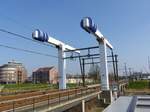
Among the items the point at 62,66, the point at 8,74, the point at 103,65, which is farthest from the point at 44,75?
the point at 103,65

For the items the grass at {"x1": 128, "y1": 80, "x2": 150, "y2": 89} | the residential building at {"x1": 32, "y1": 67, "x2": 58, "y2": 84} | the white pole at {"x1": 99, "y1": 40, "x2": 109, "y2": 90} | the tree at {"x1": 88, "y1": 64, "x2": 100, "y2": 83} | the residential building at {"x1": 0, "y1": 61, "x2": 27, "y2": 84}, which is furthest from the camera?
the residential building at {"x1": 32, "y1": 67, "x2": 58, "y2": 84}

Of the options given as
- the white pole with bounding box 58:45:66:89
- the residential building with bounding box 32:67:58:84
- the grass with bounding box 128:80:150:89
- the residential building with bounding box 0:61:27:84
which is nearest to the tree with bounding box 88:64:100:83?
the grass with bounding box 128:80:150:89

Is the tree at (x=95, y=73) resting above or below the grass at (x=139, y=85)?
above

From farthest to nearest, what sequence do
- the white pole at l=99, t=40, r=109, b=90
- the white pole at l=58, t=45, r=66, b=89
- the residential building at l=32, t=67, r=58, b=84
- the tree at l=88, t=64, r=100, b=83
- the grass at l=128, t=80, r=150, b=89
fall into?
the residential building at l=32, t=67, r=58, b=84 → the grass at l=128, t=80, r=150, b=89 → the tree at l=88, t=64, r=100, b=83 → the white pole at l=58, t=45, r=66, b=89 → the white pole at l=99, t=40, r=109, b=90

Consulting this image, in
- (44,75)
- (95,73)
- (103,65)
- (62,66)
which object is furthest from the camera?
(44,75)

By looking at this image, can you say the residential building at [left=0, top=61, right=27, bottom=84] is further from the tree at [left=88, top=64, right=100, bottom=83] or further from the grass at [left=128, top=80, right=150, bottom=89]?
the grass at [left=128, top=80, right=150, bottom=89]

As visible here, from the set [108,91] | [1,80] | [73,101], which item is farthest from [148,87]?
[1,80]

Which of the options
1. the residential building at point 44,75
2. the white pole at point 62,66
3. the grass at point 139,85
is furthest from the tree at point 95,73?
the residential building at point 44,75

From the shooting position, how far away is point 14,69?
581 feet

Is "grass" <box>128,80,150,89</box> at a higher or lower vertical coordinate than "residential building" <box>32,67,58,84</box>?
lower

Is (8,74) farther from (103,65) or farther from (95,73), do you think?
(103,65)

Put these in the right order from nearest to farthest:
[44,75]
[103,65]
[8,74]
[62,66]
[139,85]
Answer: [103,65], [62,66], [139,85], [8,74], [44,75]

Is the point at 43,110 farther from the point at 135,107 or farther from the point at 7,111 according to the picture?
the point at 135,107

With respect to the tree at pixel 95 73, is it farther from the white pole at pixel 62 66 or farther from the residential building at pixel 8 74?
the residential building at pixel 8 74
